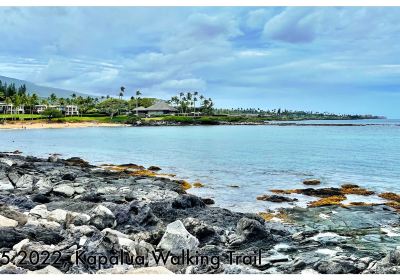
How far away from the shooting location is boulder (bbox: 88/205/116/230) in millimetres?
11389

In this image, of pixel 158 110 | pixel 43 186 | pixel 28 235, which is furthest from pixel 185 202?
pixel 158 110

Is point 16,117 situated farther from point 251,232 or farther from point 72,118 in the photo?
point 251,232

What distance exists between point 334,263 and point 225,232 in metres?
3.47

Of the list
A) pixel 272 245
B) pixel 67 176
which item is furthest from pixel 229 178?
pixel 272 245

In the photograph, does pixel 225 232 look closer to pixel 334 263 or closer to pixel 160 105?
pixel 334 263

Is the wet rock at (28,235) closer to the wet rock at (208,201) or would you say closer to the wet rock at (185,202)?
the wet rock at (185,202)

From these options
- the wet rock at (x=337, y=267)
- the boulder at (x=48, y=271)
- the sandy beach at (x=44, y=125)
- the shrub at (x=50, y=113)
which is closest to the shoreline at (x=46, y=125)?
the sandy beach at (x=44, y=125)

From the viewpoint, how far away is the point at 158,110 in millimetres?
156125

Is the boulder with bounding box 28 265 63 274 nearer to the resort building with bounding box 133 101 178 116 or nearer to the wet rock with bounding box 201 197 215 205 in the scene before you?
the wet rock with bounding box 201 197 215 205

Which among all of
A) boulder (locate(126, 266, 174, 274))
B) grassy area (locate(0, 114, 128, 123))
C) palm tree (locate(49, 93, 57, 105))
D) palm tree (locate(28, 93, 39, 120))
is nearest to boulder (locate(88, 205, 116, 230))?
boulder (locate(126, 266, 174, 274))

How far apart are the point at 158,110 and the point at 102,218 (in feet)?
478

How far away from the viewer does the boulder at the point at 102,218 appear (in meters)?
11.4

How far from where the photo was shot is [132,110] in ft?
496

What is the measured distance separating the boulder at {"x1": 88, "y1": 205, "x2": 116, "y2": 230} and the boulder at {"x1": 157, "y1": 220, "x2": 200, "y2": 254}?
2.17 meters
